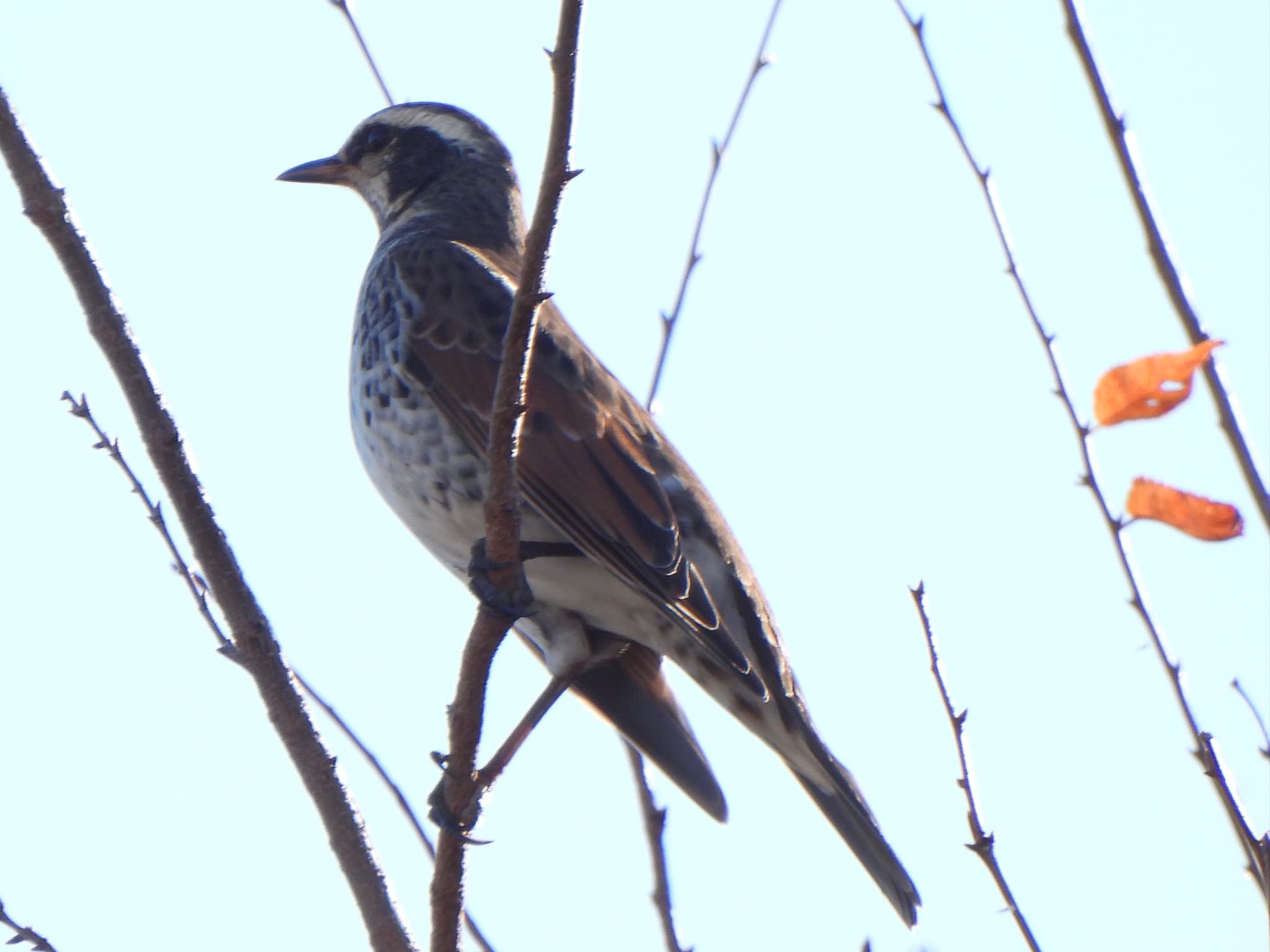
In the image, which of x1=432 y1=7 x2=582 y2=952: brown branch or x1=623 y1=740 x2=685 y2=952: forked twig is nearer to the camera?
x1=432 y1=7 x2=582 y2=952: brown branch

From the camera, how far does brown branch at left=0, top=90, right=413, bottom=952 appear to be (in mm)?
3871

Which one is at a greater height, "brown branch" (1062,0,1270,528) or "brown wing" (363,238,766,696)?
"brown wing" (363,238,766,696)

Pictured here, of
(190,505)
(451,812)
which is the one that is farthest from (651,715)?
(190,505)

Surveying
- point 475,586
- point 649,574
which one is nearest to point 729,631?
point 649,574

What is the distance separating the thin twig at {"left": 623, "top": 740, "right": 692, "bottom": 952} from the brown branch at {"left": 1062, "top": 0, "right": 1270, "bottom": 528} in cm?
165

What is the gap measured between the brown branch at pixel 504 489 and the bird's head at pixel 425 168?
134 inches

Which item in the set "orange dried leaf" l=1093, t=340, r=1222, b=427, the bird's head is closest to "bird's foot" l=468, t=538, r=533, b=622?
"orange dried leaf" l=1093, t=340, r=1222, b=427

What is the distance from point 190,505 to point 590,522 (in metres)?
1.27

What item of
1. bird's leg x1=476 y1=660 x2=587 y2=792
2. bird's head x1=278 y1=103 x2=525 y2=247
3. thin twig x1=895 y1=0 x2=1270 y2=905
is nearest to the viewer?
thin twig x1=895 y1=0 x2=1270 y2=905

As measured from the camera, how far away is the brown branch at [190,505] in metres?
3.87

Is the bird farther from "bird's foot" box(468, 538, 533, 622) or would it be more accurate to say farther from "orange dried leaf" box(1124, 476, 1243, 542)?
"orange dried leaf" box(1124, 476, 1243, 542)

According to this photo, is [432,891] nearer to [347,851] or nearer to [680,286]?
[347,851]

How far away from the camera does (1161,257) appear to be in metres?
2.92

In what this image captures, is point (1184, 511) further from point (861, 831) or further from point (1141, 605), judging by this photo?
point (861, 831)
